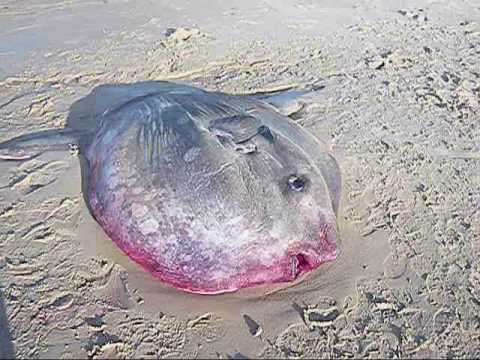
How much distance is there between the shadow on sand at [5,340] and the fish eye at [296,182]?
5.42 feet

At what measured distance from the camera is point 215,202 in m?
3.15

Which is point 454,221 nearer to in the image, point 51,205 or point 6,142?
point 51,205

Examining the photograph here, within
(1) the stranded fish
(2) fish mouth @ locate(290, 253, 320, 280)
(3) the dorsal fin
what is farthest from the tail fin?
(2) fish mouth @ locate(290, 253, 320, 280)

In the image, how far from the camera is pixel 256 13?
7309 mm

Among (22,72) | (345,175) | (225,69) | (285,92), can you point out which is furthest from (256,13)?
(345,175)

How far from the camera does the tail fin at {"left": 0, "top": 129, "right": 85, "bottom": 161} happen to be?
4.43 meters

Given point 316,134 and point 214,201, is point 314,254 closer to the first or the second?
point 214,201

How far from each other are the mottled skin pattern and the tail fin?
1045 mm

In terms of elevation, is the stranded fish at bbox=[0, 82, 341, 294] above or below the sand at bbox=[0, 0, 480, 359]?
above

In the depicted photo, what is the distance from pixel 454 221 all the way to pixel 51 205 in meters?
2.67

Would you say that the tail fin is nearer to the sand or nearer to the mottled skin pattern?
the sand

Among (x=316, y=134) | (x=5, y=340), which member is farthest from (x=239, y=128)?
(x=5, y=340)

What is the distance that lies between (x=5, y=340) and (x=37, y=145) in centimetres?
186

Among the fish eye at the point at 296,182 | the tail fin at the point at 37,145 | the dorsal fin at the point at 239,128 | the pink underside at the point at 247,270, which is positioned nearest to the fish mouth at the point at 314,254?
the pink underside at the point at 247,270
